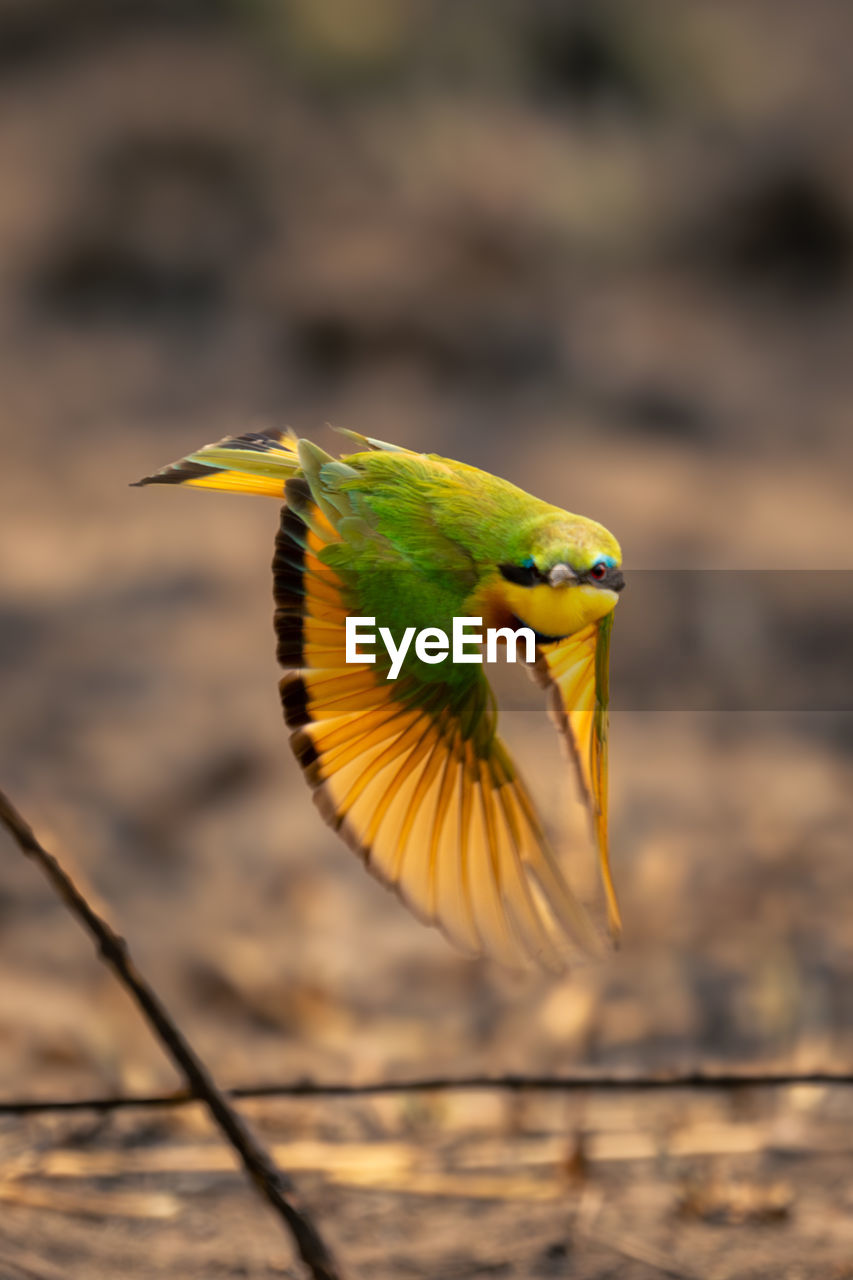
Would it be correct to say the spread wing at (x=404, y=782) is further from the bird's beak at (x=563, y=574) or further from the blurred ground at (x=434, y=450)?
the blurred ground at (x=434, y=450)

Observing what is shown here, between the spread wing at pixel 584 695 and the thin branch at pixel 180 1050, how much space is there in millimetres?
111

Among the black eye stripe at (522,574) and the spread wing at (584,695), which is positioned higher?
the black eye stripe at (522,574)

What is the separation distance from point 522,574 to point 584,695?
0.05 metres

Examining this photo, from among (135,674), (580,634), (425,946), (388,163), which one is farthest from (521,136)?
(580,634)

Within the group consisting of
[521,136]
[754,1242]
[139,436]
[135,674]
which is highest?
[521,136]

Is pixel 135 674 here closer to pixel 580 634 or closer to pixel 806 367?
pixel 806 367

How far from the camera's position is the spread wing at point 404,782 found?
0.78 feet

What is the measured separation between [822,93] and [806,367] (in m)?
0.29

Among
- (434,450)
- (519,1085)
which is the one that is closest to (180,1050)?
(519,1085)

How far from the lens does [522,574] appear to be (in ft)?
0.76

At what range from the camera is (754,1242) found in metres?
0.60

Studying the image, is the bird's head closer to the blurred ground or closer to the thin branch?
the thin branch

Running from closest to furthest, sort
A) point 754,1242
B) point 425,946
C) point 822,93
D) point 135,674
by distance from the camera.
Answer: point 754,1242
point 425,946
point 135,674
point 822,93

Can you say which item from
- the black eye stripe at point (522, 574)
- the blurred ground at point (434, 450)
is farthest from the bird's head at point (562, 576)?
the blurred ground at point (434, 450)
